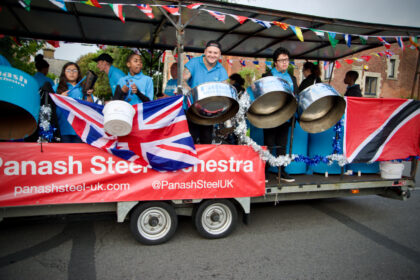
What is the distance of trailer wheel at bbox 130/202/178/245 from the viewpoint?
3.20 metres

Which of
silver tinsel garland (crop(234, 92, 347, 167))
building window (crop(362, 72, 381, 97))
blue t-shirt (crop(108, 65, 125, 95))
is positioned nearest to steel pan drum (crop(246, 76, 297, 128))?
silver tinsel garland (crop(234, 92, 347, 167))

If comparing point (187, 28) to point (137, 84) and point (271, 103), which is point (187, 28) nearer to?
point (137, 84)

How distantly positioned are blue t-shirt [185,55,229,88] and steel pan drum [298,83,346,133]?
1257 millimetres

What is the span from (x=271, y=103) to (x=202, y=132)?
3.55 ft

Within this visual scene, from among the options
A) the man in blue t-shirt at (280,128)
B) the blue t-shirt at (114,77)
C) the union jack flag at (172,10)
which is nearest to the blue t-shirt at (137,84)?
the blue t-shirt at (114,77)

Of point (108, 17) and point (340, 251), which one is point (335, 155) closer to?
point (340, 251)

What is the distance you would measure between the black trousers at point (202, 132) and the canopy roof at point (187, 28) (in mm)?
1533

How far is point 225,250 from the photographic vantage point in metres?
3.23

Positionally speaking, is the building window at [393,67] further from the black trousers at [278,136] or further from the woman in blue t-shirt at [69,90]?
the woman in blue t-shirt at [69,90]

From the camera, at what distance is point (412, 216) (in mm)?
4609

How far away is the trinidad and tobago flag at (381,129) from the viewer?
13.5 ft

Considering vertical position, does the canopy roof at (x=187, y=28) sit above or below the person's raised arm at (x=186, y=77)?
above

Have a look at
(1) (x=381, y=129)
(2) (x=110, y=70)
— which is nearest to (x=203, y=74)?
(2) (x=110, y=70)

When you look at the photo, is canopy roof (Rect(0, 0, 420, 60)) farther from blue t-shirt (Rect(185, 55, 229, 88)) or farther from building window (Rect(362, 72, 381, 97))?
building window (Rect(362, 72, 381, 97))
